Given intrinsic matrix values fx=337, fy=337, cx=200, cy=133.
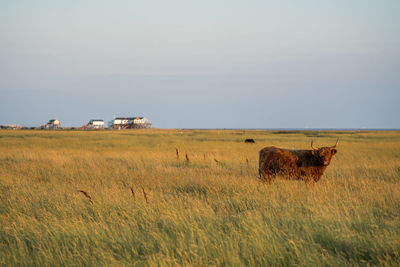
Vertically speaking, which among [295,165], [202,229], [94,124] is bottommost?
[202,229]

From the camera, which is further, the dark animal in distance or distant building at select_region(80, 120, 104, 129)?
distant building at select_region(80, 120, 104, 129)

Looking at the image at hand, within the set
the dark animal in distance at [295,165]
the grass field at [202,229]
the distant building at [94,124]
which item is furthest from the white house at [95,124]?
the grass field at [202,229]

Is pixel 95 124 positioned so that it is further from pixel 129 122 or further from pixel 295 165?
pixel 295 165

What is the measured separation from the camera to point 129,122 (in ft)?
567

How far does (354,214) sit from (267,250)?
295 centimetres

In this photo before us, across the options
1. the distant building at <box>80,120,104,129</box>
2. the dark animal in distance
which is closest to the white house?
the distant building at <box>80,120,104,129</box>

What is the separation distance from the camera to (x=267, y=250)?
187 inches

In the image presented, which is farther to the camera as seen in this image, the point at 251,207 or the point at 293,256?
the point at 251,207

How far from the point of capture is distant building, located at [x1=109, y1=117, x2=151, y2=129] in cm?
16638

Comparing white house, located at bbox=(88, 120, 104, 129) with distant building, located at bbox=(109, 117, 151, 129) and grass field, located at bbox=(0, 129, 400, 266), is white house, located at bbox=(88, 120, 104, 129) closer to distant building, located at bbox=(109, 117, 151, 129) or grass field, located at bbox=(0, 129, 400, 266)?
distant building, located at bbox=(109, 117, 151, 129)

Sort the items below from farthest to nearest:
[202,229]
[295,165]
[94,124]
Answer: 1. [94,124]
2. [295,165]
3. [202,229]

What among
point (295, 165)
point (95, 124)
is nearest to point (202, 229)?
point (295, 165)

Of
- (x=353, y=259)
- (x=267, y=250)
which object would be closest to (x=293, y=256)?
(x=267, y=250)

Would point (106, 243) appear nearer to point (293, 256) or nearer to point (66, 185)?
point (293, 256)
